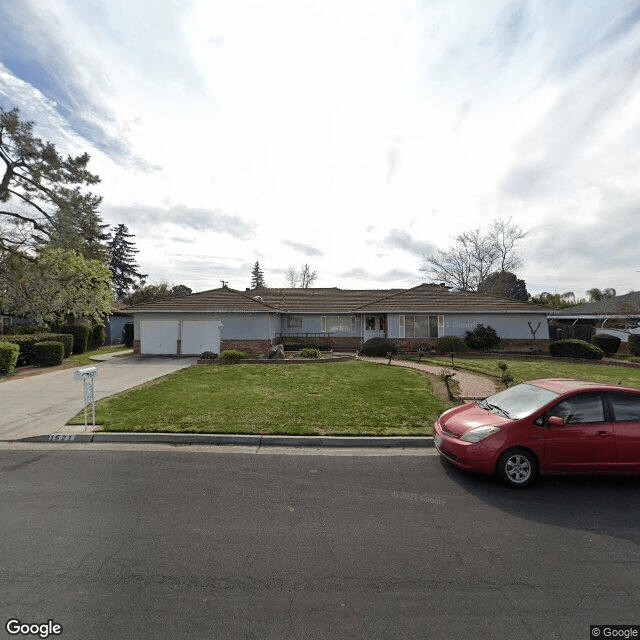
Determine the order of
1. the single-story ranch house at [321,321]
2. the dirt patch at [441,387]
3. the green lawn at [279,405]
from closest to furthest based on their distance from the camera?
1. the green lawn at [279,405]
2. the dirt patch at [441,387]
3. the single-story ranch house at [321,321]

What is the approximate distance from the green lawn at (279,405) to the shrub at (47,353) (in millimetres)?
9018

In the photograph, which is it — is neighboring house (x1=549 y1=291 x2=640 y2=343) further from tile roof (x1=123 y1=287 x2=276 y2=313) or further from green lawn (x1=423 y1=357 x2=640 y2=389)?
tile roof (x1=123 y1=287 x2=276 y2=313)

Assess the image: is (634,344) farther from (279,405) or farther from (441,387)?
(279,405)

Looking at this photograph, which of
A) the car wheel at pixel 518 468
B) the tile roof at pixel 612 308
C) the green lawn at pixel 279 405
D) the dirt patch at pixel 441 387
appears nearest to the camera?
the car wheel at pixel 518 468

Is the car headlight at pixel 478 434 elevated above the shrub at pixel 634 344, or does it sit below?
below

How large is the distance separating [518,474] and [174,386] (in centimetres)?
997

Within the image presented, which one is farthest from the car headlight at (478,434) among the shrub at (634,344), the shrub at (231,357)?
the shrub at (634,344)

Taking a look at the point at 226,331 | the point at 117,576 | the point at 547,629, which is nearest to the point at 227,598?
the point at 117,576

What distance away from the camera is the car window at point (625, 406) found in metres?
5.52

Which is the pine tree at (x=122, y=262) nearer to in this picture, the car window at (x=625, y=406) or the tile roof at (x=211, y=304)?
the tile roof at (x=211, y=304)

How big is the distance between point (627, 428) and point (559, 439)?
1082 mm

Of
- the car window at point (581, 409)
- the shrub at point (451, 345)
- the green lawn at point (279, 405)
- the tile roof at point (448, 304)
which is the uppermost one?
the tile roof at point (448, 304)

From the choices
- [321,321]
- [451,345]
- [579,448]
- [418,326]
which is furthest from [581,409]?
[321,321]

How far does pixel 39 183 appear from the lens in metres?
20.3
